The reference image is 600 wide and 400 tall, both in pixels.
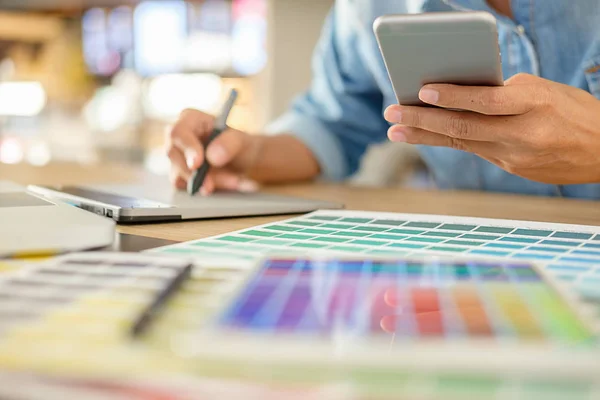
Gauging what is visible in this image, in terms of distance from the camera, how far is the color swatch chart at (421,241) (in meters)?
0.37

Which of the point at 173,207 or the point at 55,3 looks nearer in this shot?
the point at 173,207

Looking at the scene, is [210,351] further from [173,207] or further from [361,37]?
[361,37]

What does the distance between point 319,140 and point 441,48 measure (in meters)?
0.61

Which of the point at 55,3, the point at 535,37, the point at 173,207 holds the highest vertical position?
the point at 55,3

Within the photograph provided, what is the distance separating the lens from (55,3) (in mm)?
4086

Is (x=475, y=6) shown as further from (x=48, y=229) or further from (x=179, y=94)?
(x=179, y=94)

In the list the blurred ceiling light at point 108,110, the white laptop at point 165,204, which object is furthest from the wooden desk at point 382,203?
the blurred ceiling light at point 108,110

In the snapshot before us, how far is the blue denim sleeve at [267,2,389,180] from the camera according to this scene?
1051 millimetres

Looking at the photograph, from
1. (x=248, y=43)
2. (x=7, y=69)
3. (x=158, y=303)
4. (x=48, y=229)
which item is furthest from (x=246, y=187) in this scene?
(x=7, y=69)

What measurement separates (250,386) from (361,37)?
892 mm

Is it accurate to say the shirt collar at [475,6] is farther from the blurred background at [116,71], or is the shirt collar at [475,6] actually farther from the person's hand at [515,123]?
the blurred background at [116,71]

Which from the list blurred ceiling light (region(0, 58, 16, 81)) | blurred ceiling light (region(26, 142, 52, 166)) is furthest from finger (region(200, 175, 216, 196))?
blurred ceiling light (region(0, 58, 16, 81))

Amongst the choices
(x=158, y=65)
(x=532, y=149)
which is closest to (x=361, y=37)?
(x=532, y=149)

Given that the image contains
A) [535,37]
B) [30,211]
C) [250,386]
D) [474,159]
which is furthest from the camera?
[474,159]
